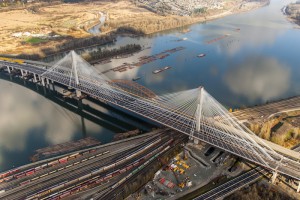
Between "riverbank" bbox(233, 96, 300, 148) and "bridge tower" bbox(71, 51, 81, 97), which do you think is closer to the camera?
"riverbank" bbox(233, 96, 300, 148)

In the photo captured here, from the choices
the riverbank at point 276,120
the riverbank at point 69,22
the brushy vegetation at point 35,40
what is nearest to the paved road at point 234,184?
the riverbank at point 276,120

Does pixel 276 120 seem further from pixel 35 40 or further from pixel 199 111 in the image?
pixel 35 40

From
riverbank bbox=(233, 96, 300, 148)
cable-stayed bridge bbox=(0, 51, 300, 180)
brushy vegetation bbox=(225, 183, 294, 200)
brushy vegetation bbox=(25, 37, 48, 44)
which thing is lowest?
brushy vegetation bbox=(225, 183, 294, 200)

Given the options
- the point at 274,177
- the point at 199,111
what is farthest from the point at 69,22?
the point at 274,177

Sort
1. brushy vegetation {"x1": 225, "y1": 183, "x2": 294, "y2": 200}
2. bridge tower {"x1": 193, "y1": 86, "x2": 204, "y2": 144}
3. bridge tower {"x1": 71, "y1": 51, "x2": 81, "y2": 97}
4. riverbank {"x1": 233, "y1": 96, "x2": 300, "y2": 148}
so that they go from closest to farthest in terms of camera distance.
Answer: brushy vegetation {"x1": 225, "y1": 183, "x2": 294, "y2": 200}
bridge tower {"x1": 193, "y1": 86, "x2": 204, "y2": 144}
riverbank {"x1": 233, "y1": 96, "x2": 300, "y2": 148}
bridge tower {"x1": 71, "y1": 51, "x2": 81, "y2": 97}

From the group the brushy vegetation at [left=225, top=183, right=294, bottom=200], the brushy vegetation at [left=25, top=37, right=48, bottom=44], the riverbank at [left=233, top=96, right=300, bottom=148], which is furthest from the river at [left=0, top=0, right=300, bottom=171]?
the brushy vegetation at [left=25, top=37, right=48, bottom=44]

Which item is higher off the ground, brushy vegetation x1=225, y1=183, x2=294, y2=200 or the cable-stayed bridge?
the cable-stayed bridge

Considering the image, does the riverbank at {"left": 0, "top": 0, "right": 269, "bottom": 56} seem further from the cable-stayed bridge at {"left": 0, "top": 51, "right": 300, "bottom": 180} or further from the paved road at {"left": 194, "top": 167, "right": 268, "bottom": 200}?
the paved road at {"left": 194, "top": 167, "right": 268, "bottom": 200}
